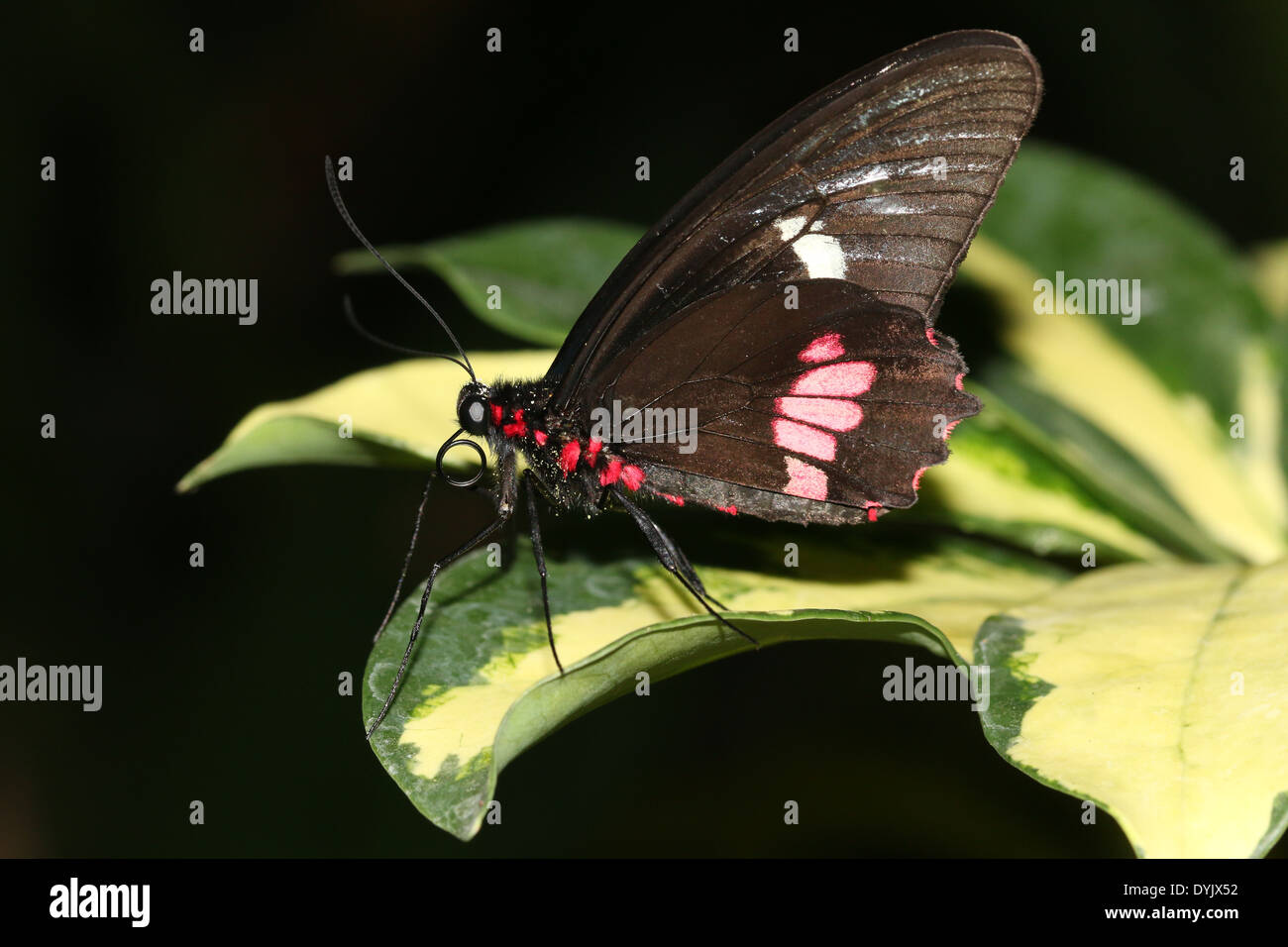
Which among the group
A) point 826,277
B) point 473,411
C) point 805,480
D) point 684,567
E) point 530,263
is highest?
point 530,263

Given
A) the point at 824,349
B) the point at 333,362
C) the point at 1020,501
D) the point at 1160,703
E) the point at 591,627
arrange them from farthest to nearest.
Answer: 1. the point at 333,362
2. the point at 1020,501
3. the point at 824,349
4. the point at 591,627
5. the point at 1160,703

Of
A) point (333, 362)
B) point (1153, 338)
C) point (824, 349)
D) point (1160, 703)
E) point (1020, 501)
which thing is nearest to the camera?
→ point (1160, 703)

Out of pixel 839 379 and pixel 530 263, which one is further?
pixel 530 263

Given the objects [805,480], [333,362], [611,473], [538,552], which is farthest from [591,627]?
[333,362]

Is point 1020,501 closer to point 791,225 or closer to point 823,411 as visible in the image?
point 823,411

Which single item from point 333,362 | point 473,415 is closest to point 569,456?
point 473,415

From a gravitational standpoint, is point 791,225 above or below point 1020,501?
above
